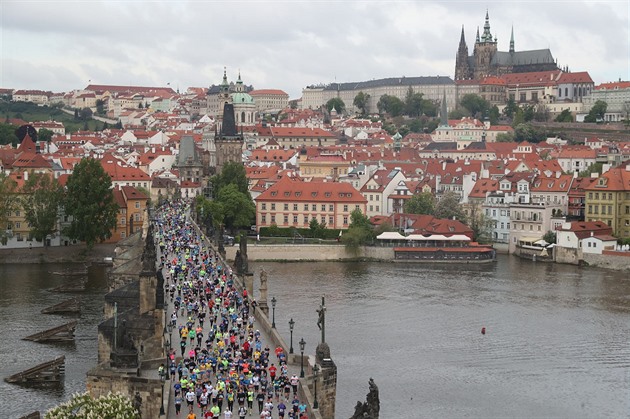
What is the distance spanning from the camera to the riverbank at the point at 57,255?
64.0 metres

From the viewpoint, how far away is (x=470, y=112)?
17688 centimetres

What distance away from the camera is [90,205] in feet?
216

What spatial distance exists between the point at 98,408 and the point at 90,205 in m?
44.6

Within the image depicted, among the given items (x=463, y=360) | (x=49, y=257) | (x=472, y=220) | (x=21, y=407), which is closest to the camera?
(x=21, y=407)

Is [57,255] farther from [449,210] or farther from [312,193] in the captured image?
[449,210]

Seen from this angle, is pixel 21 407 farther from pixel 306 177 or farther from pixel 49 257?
pixel 306 177

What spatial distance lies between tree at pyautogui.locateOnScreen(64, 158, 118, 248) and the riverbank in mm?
619

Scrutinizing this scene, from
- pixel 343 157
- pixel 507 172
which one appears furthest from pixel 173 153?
pixel 507 172

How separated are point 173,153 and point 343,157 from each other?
2832 cm

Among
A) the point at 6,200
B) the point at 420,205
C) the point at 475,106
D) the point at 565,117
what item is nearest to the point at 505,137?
the point at 565,117

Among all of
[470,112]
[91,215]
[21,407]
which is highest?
[470,112]

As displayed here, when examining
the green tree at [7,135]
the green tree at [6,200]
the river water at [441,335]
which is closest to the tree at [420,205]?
the river water at [441,335]

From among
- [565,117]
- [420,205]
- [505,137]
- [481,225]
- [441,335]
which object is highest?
[565,117]

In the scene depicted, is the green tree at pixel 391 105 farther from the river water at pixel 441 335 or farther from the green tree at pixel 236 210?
the river water at pixel 441 335
